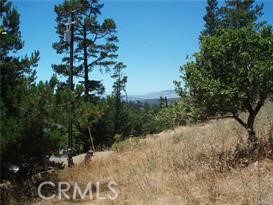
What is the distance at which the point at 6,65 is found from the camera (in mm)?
8992

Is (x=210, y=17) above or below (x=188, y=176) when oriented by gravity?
above

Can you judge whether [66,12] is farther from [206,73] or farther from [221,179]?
Result: [221,179]

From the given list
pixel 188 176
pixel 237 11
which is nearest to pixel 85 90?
pixel 188 176

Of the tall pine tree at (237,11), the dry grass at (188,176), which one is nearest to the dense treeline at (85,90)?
the dry grass at (188,176)

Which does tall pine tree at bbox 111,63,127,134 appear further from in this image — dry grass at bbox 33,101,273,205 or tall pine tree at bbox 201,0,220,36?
dry grass at bbox 33,101,273,205

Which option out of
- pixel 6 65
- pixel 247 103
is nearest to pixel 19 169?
pixel 6 65

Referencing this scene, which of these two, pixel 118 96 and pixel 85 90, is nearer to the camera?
pixel 85 90

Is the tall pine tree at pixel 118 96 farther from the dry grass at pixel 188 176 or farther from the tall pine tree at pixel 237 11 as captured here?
the dry grass at pixel 188 176

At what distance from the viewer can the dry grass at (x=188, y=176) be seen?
611 cm

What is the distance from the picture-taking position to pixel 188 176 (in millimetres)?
7734

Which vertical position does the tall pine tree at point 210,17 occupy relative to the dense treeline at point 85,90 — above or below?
above

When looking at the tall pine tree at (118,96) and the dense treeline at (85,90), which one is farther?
the tall pine tree at (118,96)

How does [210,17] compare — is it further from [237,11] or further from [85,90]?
[85,90]

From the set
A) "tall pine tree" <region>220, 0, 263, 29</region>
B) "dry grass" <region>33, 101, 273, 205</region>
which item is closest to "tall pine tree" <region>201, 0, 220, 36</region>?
"tall pine tree" <region>220, 0, 263, 29</region>
